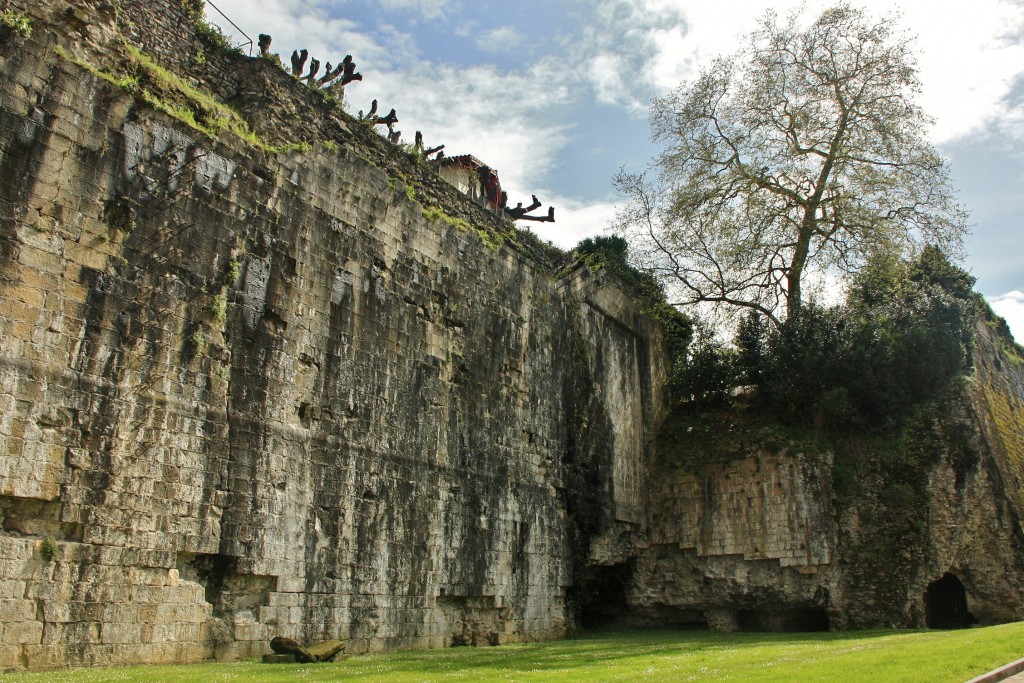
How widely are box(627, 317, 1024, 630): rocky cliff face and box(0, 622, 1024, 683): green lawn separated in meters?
3.53

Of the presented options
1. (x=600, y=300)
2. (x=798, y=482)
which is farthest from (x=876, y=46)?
(x=798, y=482)

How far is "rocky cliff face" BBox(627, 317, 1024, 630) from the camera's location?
17203 mm

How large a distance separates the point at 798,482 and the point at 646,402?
432 cm

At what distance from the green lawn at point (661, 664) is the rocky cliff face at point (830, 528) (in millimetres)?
3529

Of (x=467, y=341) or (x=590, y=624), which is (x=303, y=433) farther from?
(x=590, y=624)

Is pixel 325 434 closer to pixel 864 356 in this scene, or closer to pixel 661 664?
pixel 661 664

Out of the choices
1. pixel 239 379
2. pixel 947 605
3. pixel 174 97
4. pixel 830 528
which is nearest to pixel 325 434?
pixel 239 379

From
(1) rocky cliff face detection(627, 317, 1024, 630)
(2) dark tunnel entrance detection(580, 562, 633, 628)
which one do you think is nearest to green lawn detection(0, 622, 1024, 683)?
(1) rocky cliff face detection(627, 317, 1024, 630)

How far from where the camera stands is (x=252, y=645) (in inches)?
400

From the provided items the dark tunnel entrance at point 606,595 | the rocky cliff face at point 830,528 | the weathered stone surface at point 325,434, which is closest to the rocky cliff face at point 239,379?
the weathered stone surface at point 325,434

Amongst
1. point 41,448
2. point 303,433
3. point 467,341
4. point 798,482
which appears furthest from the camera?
point 798,482

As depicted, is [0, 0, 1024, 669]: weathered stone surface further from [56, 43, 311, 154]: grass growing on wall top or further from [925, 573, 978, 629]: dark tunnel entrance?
[925, 573, 978, 629]: dark tunnel entrance

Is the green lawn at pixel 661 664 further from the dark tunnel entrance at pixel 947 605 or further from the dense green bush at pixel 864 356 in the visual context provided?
the dark tunnel entrance at pixel 947 605

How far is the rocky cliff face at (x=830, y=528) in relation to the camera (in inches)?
677
